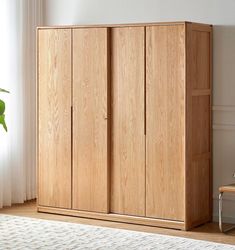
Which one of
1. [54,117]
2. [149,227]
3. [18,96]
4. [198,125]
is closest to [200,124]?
[198,125]

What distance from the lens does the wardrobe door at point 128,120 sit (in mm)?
6168

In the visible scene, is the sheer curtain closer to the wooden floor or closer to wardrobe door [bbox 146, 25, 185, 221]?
the wooden floor

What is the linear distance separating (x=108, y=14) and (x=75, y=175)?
160cm

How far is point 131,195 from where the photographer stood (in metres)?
6.28

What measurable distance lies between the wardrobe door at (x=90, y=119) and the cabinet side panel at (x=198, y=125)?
78cm

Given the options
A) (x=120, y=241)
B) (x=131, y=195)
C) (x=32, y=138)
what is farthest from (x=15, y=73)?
(x=120, y=241)

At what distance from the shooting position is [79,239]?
18.5 feet

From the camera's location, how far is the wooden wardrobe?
19.7ft

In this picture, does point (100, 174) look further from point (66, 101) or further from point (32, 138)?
point (32, 138)

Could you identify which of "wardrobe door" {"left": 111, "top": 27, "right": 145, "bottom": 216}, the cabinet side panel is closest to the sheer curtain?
"wardrobe door" {"left": 111, "top": 27, "right": 145, "bottom": 216}

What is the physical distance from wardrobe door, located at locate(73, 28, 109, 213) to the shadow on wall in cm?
97

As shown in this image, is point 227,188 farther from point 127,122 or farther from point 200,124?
point 127,122

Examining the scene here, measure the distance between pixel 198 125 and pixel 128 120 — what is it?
613 millimetres

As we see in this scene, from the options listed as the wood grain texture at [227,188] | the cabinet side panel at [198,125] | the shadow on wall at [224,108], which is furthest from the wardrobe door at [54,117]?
the wood grain texture at [227,188]
